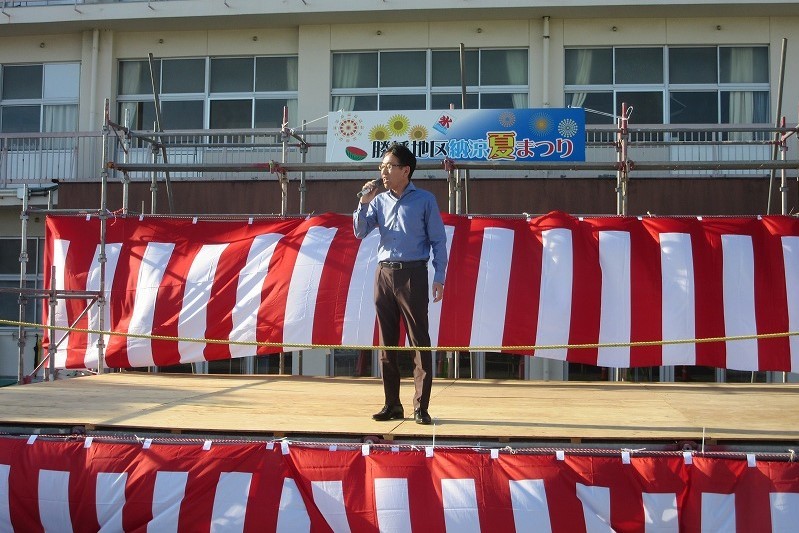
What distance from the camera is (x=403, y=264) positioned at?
4.82 m

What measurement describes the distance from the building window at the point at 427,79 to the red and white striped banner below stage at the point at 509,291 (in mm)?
6066

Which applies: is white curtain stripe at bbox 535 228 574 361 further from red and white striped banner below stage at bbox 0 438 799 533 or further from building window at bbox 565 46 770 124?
building window at bbox 565 46 770 124

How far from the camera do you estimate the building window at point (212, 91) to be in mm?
13539

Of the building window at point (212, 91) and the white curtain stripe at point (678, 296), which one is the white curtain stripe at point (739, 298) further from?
the building window at point (212, 91)

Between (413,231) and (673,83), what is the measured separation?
9.46m

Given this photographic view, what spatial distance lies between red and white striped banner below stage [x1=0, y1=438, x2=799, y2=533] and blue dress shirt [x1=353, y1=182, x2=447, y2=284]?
1239mm

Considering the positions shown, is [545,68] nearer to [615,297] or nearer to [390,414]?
[615,297]

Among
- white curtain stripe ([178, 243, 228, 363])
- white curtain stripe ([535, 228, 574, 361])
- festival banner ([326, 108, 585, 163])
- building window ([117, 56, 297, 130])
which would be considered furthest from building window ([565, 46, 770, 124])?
white curtain stripe ([178, 243, 228, 363])

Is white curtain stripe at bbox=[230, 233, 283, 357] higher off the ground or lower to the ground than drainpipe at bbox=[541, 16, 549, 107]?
lower

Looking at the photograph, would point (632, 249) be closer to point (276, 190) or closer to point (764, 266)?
point (764, 266)

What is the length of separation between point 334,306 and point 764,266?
12.8ft

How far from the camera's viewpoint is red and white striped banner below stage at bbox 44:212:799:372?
22.9 feet

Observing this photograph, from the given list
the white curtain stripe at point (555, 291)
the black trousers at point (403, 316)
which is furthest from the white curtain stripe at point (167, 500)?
the white curtain stripe at point (555, 291)

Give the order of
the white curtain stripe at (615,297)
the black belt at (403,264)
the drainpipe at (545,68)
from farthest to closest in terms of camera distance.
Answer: the drainpipe at (545,68) → the white curtain stripe at (615,297) → the black belt at (403,264)
